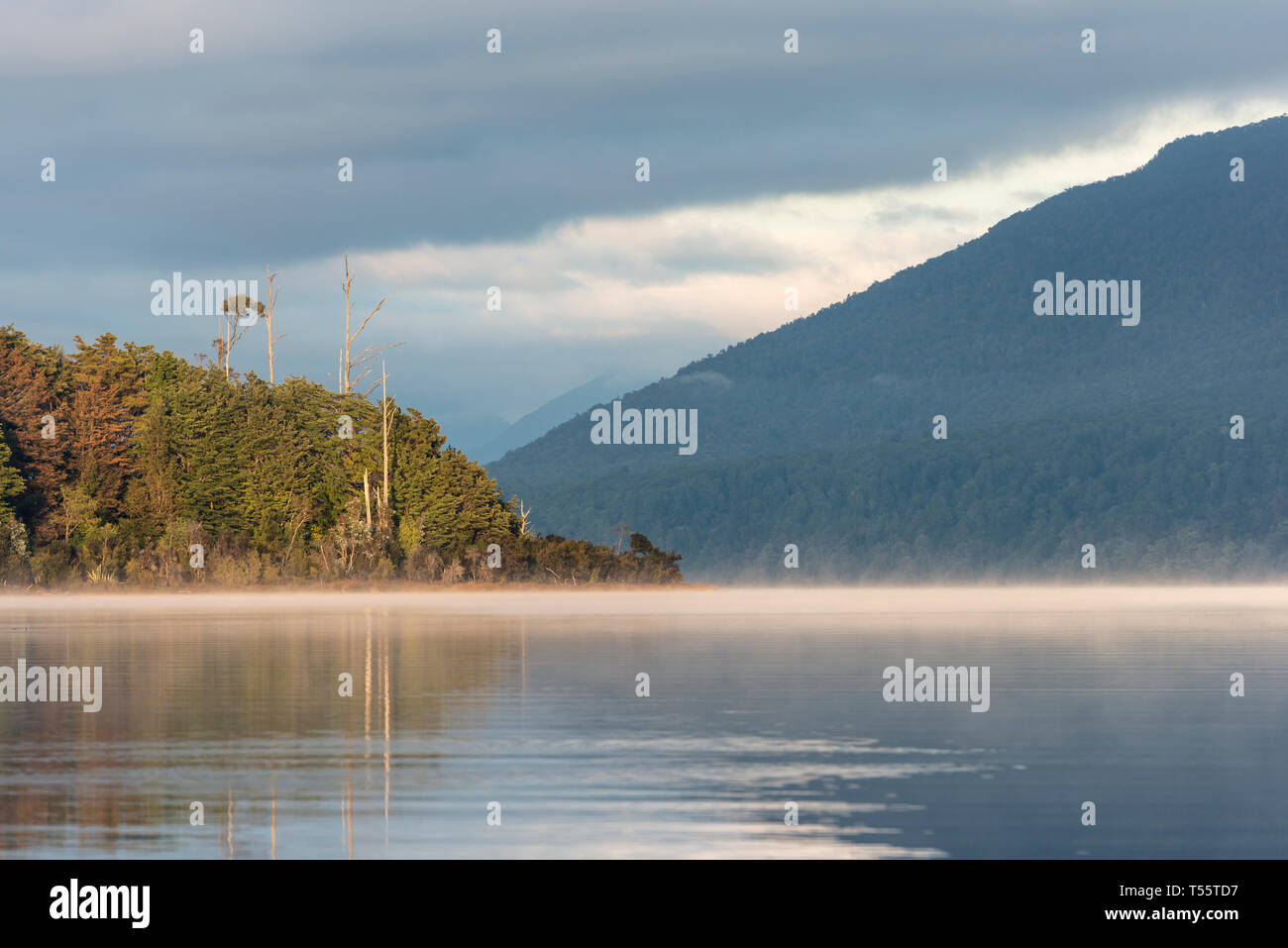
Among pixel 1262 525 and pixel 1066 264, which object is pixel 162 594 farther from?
pixel 1066 264

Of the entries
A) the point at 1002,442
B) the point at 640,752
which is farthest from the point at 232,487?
the point at 1002,442

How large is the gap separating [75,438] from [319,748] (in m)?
53.8

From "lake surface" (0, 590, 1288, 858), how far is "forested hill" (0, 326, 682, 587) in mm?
32801

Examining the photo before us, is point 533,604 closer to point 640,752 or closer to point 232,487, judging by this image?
point 232,487

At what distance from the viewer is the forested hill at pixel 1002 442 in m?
144

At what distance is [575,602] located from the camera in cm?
5381

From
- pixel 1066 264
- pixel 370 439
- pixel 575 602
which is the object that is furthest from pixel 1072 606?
pixel 1066 264

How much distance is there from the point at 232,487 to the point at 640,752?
5313 cm

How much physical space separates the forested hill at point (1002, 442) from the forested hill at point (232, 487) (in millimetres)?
71558

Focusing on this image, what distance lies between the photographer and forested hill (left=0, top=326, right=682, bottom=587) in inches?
2479

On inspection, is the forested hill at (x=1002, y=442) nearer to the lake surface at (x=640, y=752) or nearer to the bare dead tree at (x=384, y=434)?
the bare dead tree at (x=384, y=434)

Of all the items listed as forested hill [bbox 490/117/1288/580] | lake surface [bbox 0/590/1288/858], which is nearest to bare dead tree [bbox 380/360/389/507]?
lake surface [bbox 0/590/1288/858]

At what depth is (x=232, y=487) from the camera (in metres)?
66.3

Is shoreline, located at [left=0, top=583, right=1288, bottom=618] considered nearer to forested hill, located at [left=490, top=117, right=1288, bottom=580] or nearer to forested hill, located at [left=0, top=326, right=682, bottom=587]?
forested hill, located at [left=0, top=326, right=682, bottom=587]
